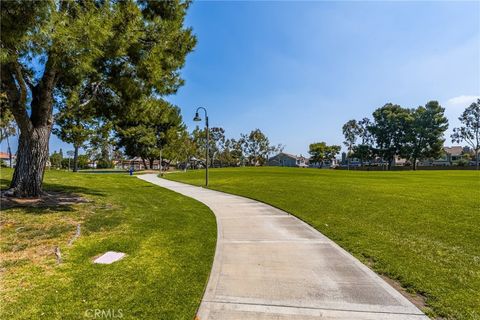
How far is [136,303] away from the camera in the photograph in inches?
128

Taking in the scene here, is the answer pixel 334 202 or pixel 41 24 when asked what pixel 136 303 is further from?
pixel 334 202

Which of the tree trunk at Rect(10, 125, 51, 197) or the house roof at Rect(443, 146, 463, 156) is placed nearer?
the tree trunk at Rect(10, 125, 51, 197)

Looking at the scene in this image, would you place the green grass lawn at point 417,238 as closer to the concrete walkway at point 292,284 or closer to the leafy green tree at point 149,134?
the concrete walkway at point 292,284

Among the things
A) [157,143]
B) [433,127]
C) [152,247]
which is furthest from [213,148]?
[152,247]

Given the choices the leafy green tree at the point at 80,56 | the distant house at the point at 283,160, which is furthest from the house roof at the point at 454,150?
the leafy green tree at the point at 80,56

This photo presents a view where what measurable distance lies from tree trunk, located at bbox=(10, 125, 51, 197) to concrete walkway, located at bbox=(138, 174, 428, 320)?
6003 millimetres

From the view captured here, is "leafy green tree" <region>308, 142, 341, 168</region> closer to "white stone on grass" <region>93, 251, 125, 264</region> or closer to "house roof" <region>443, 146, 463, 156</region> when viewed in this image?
"house roof" <region>443, 146, 463, 156</region>

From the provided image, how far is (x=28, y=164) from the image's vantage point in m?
8.32

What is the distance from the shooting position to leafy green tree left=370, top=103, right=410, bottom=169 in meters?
63.8

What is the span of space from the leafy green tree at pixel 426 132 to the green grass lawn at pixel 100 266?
6587 centimetres

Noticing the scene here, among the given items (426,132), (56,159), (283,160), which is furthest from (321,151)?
(56,159)

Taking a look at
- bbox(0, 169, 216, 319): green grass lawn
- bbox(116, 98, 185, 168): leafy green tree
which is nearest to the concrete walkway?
bbox(0, 169, 216, 319): green grass lawn

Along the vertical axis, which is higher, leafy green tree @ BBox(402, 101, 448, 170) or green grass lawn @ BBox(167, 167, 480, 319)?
leafy green tree @ BBox(402, 101, 448, 170)

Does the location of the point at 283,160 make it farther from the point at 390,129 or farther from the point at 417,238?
the point at 417,238
